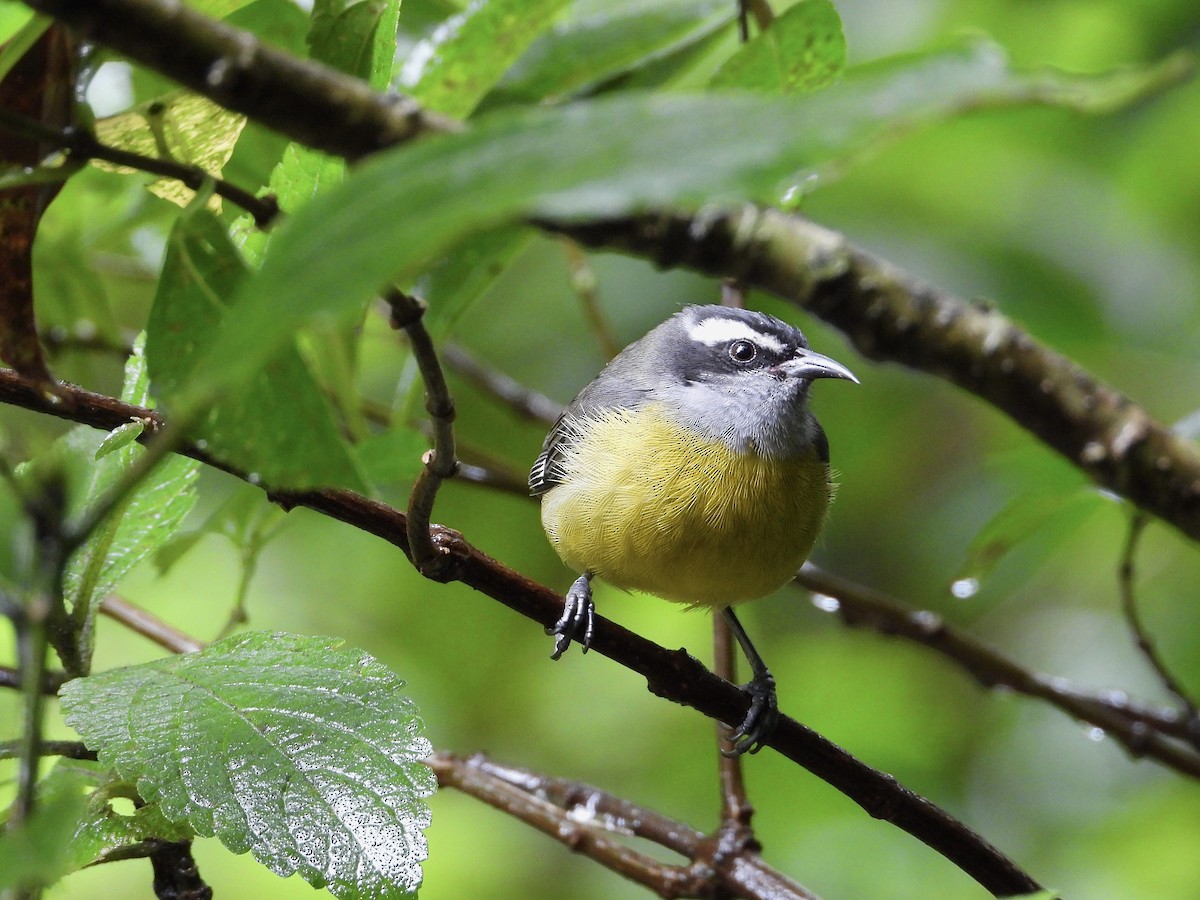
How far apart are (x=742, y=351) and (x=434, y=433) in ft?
8.16

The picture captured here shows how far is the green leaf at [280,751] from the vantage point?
68.5 inches

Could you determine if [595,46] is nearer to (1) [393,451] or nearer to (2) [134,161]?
(1) [393,451]

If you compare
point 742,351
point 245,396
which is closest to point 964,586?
point 742,351

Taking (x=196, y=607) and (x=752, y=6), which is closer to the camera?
(x=752, y=6)

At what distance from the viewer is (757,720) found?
260 centimetres

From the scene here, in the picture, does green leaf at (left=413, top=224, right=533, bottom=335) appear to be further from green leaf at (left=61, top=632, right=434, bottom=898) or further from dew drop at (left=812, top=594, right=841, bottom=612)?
dew drop at (left=812, top=594, right=841, bottom=612)

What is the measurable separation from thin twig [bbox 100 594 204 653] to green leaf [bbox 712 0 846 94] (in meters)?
1.79

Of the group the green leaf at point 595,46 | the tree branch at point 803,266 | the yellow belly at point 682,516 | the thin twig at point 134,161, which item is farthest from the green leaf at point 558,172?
the yellow belly at point 682,516

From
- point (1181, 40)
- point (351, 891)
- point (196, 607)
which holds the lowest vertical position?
point (196, 607)

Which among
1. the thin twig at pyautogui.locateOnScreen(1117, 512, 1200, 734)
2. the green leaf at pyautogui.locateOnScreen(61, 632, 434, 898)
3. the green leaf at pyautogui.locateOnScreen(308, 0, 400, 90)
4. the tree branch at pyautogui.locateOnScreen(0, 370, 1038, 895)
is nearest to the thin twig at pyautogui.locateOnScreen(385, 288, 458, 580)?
the tree branch at pyautogui.locateOnScreen(0, 370, 1038, 895)

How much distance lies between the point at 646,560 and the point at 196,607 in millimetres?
2459

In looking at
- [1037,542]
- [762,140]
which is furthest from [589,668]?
[762,140]

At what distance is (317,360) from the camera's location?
324cm

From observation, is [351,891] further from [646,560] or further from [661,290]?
[661,290]
